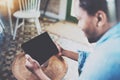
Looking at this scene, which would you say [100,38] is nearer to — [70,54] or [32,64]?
[70,54]

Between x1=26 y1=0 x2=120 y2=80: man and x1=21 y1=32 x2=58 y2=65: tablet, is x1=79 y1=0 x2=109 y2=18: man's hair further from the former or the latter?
x1=21 y1=32 x2=58 y2=65: tablet

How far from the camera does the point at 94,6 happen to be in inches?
27.9

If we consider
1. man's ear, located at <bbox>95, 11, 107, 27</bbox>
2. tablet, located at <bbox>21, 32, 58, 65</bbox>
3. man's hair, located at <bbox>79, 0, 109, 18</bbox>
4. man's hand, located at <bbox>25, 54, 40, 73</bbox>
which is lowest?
man's hand, located at <bbox>25, 54, 40, 73</bbox>

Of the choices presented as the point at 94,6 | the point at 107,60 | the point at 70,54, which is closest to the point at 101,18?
the point at 94,6

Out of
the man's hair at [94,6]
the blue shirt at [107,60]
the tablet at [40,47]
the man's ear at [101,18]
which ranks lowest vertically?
the tablet at [40,47]

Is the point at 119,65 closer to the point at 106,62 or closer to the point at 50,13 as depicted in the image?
the point at 106,62

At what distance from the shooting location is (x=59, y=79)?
3.03 feet

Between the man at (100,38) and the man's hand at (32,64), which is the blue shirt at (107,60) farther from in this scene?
the man's hand at (32,64)

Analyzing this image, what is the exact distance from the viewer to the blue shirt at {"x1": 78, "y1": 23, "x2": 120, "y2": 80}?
0.69 meters

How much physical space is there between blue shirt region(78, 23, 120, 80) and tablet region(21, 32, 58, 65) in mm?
224

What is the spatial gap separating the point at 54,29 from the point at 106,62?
0.33 metres

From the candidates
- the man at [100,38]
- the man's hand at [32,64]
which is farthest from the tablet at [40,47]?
the man at [100,38]

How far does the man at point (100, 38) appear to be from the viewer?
0.70 m

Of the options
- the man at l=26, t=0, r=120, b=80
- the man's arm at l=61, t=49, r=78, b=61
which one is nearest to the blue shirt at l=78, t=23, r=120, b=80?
the man at l=26, t=0, r=120, b=80
